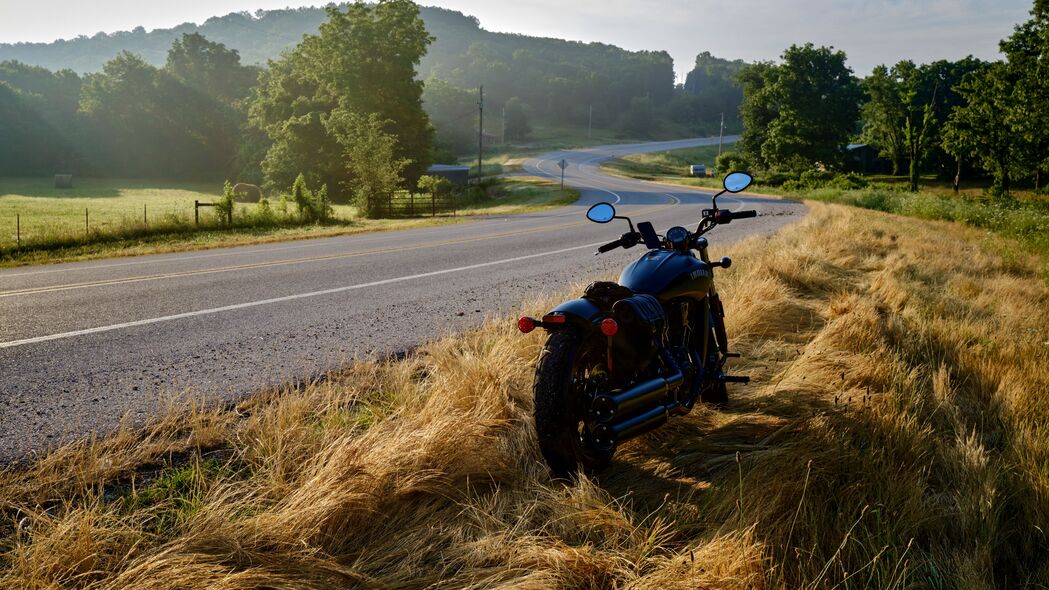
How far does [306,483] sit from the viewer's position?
2.86m

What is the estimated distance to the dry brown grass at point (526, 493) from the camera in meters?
2.42

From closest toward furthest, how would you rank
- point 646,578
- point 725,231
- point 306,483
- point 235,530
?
1. point 646,578
2. point 235,530
3. point 306,483
4. point 725,231

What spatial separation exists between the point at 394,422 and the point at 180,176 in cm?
7768

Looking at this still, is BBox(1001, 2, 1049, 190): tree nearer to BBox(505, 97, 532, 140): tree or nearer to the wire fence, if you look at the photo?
the wire fence

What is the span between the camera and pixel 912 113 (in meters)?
66.2

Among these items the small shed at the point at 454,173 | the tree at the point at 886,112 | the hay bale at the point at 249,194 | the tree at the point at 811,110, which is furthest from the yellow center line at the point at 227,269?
the tree at the point at 886,112

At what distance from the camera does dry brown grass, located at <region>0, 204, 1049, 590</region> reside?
2422 millimetres

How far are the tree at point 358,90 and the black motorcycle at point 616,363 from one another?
39250 millimetres

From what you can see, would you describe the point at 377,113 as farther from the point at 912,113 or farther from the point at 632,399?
the point at 912,113

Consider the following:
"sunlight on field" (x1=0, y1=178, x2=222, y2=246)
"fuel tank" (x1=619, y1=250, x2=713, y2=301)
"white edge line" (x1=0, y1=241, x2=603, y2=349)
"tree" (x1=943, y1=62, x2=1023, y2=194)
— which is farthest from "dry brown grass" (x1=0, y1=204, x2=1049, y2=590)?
"tree" (x1=943, y1=62, x2=1023, y2=194)

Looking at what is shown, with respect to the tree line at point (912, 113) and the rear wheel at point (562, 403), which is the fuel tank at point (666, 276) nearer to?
the rear wheel at point (562, 403)

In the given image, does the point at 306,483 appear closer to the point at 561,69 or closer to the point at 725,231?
the point at 725,231

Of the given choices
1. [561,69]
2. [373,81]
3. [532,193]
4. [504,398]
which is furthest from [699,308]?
[561,69]

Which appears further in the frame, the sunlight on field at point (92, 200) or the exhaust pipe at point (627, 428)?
the sunlight on field at point (92, 200)
